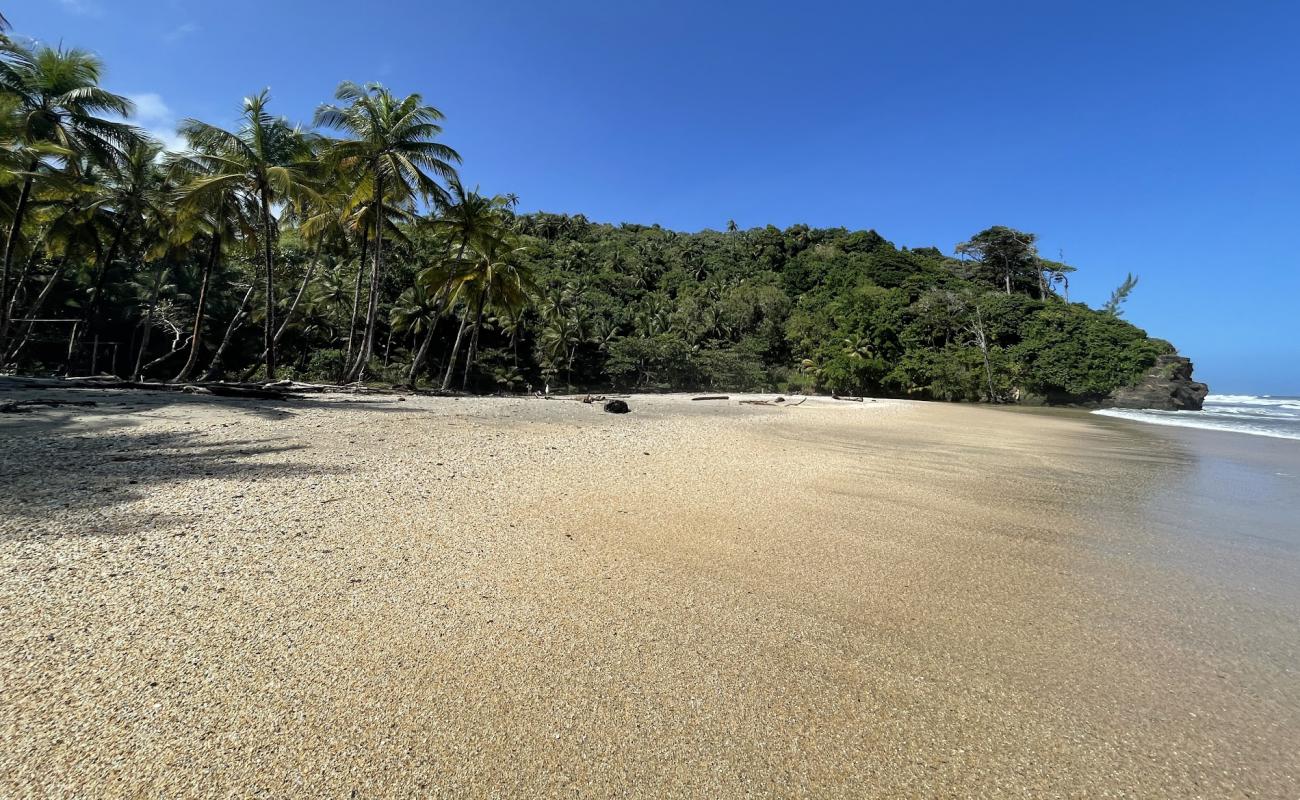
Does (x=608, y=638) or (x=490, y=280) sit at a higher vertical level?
(x=490, y=280)

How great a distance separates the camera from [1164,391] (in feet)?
125

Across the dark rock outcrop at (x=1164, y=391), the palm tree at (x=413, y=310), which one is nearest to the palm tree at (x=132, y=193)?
the palm tree at (x=413, y=310)

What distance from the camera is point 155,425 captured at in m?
8.09

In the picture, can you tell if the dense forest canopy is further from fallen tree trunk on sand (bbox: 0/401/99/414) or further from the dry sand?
the dry sand

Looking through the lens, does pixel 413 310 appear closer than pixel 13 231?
No

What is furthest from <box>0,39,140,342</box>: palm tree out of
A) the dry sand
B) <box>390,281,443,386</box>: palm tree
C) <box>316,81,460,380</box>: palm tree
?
<box>390,281,443,386</box>: palm tree

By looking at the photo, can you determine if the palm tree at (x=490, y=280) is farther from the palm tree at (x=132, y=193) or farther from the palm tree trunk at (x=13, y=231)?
the palm tree trunk at (x=13, y=231)

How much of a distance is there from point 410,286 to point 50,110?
2394 cm

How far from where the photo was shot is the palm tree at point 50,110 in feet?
47.9

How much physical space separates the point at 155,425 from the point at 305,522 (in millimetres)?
6340

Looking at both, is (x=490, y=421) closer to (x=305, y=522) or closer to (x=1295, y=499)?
(x=305, y=522)

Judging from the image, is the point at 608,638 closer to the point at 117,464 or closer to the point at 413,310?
the point at 117,464

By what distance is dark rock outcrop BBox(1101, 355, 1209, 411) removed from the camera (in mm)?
38156

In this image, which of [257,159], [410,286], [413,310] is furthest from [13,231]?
[410,286]
